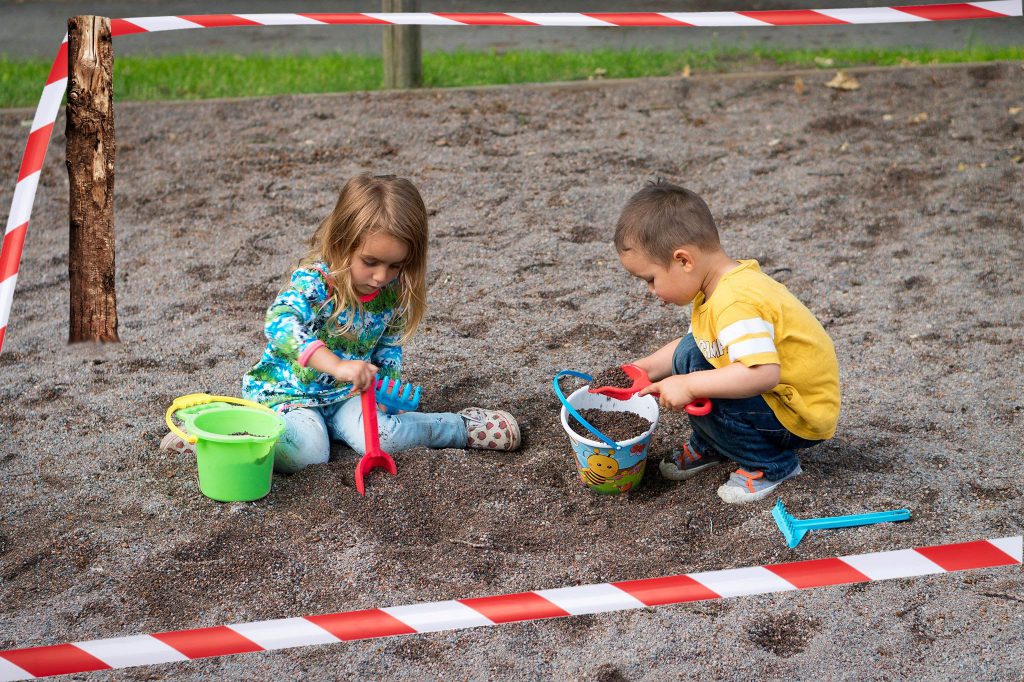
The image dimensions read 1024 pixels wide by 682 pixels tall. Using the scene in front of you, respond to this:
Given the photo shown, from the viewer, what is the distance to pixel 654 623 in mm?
2281

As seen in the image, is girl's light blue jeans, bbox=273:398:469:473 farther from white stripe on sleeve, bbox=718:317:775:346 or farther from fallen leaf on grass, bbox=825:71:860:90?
fallen leaf on grass, bbox=825:71:860:90

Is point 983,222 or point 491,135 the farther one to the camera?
point 491,135

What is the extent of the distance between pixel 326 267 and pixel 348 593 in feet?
3.08

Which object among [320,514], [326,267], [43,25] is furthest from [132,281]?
[43,25]

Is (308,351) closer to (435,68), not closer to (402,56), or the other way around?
(402,56)

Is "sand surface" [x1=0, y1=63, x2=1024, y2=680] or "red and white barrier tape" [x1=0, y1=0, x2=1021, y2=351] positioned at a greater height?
"red and white barrier tape" [x1=0, y1=0, x2=1021, y2=351]

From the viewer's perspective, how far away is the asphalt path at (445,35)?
726 cm

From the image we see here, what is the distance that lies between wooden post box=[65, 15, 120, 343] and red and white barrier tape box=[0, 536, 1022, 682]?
6.32 ft

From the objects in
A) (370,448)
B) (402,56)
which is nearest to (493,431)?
(370,448)

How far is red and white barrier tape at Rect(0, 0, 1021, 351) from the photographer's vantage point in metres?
2.76

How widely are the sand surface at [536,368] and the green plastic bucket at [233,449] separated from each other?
0.06 meters

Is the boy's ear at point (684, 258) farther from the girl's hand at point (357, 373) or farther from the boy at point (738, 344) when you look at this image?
the girl's hand at point (357, 373)

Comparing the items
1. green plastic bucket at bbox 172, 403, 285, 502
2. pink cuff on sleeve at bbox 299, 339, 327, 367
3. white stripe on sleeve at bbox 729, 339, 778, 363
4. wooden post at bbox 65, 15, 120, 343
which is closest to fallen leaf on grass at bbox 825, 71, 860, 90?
white stripe on sleeve at bbox 729, 339, 778, 363

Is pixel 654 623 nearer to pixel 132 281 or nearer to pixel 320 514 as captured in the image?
pixel 320 514
